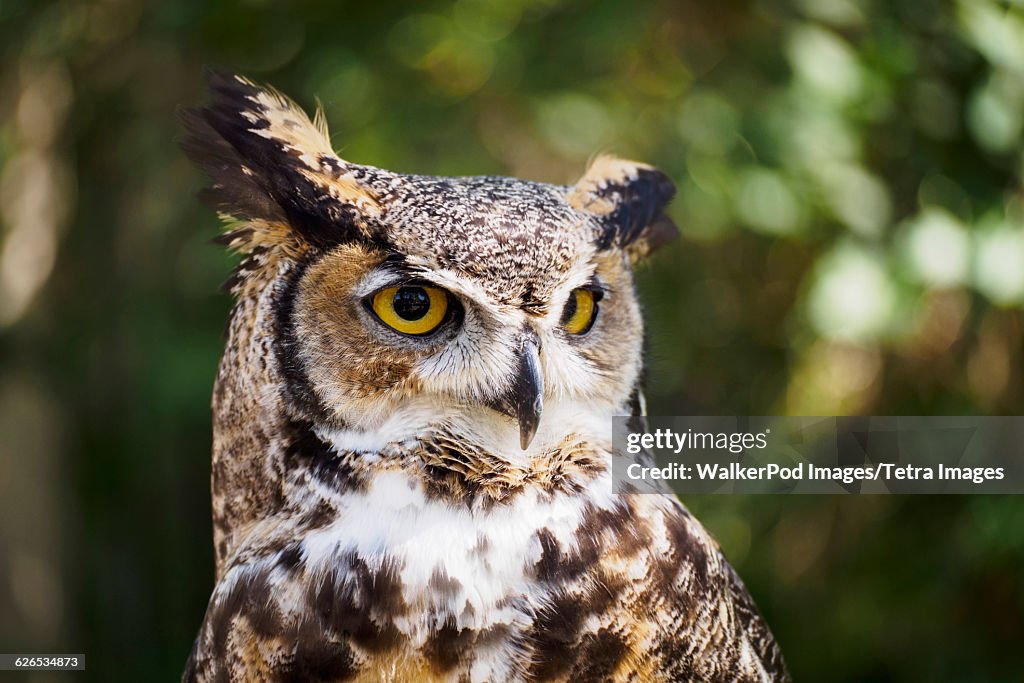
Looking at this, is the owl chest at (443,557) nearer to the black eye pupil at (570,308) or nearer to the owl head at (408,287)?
the owl head at (408,287)

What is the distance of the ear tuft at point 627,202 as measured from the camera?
52.9 inches

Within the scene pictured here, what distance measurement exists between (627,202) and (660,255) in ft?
0.88

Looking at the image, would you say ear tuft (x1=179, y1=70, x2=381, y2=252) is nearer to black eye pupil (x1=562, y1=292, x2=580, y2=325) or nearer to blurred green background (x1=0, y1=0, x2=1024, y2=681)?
black eye pupil (x1=562, y1=292, x2=580, y2=325)

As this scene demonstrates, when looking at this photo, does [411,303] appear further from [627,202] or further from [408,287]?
[627,202]

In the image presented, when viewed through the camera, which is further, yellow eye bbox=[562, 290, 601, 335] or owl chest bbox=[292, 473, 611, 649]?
yellow eye bbox=[562, 290, 601, 335]

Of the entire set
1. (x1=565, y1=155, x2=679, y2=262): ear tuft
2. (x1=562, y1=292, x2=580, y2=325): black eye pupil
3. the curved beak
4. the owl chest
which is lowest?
the owl chest

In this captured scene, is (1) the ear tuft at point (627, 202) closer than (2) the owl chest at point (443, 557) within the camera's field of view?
No

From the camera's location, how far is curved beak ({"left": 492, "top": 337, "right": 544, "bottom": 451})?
1.17 m

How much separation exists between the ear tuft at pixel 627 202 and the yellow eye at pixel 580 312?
0.23ft

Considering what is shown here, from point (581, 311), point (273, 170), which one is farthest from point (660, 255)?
point (273, 170)

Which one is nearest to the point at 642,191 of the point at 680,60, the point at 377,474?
the point at 377,474

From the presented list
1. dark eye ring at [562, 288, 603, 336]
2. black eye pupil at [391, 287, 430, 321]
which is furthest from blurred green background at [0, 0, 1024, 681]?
black eye pupil at [391, 287, 430, 321]

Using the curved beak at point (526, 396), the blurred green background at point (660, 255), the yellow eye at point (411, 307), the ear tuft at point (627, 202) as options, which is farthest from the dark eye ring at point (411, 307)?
the blurred green background at point (660, 255)

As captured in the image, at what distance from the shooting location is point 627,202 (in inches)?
55.1
